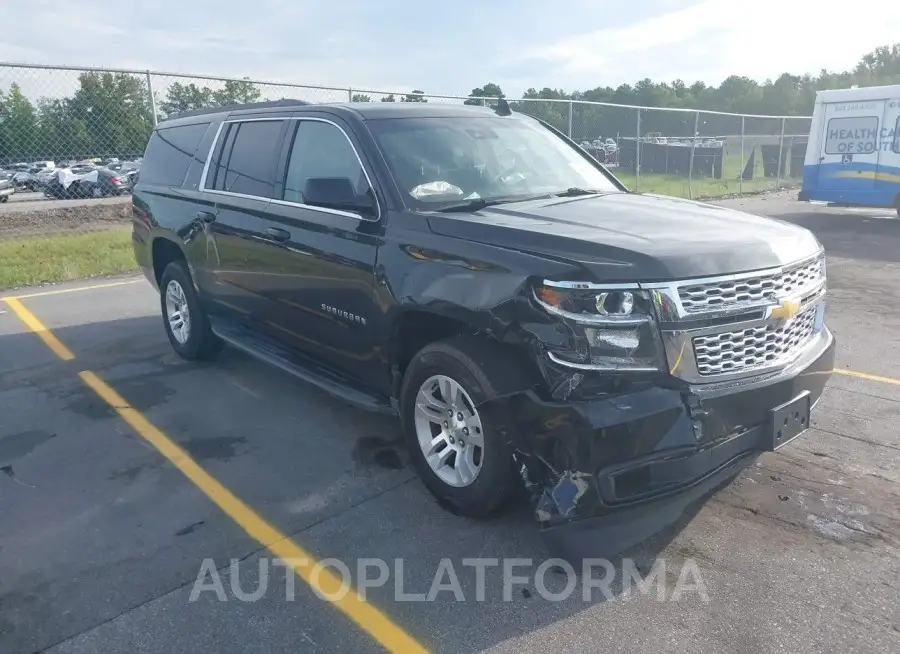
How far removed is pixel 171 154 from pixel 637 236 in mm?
4525

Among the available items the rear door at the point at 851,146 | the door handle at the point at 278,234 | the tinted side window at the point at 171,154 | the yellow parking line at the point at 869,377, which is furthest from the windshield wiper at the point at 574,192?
the rear door at the point at 851,146

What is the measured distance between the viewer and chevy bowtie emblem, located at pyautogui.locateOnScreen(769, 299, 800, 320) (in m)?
3.23

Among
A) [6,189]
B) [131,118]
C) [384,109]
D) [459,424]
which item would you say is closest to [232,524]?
[459,424]

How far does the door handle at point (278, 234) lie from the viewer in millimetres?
4625

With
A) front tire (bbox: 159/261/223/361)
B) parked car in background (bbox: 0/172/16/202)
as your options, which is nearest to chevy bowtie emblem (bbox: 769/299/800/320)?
front tire (bbox: 159/261/223/361)

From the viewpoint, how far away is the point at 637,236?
3.30 meters

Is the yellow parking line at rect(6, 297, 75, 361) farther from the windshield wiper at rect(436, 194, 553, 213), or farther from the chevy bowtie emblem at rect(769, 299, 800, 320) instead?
the chevy bowtie emblem at rect(769, 299, 800, 320)

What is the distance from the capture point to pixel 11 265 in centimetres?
1044

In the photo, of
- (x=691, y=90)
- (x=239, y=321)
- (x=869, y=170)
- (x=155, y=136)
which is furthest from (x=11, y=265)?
(x=691, y=90)

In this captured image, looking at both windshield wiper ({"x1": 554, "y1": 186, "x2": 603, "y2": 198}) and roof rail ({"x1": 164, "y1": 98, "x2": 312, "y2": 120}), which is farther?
roof rail ({"x1": 164, "y1": 98, "x2": 312, "y2": 120})

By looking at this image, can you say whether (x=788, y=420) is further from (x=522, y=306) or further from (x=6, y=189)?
(x=6, y=189)

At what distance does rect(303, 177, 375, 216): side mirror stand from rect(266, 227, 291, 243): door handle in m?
0.63

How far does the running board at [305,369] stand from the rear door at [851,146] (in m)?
14.8

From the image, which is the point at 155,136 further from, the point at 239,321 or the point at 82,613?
the point at 82,613
